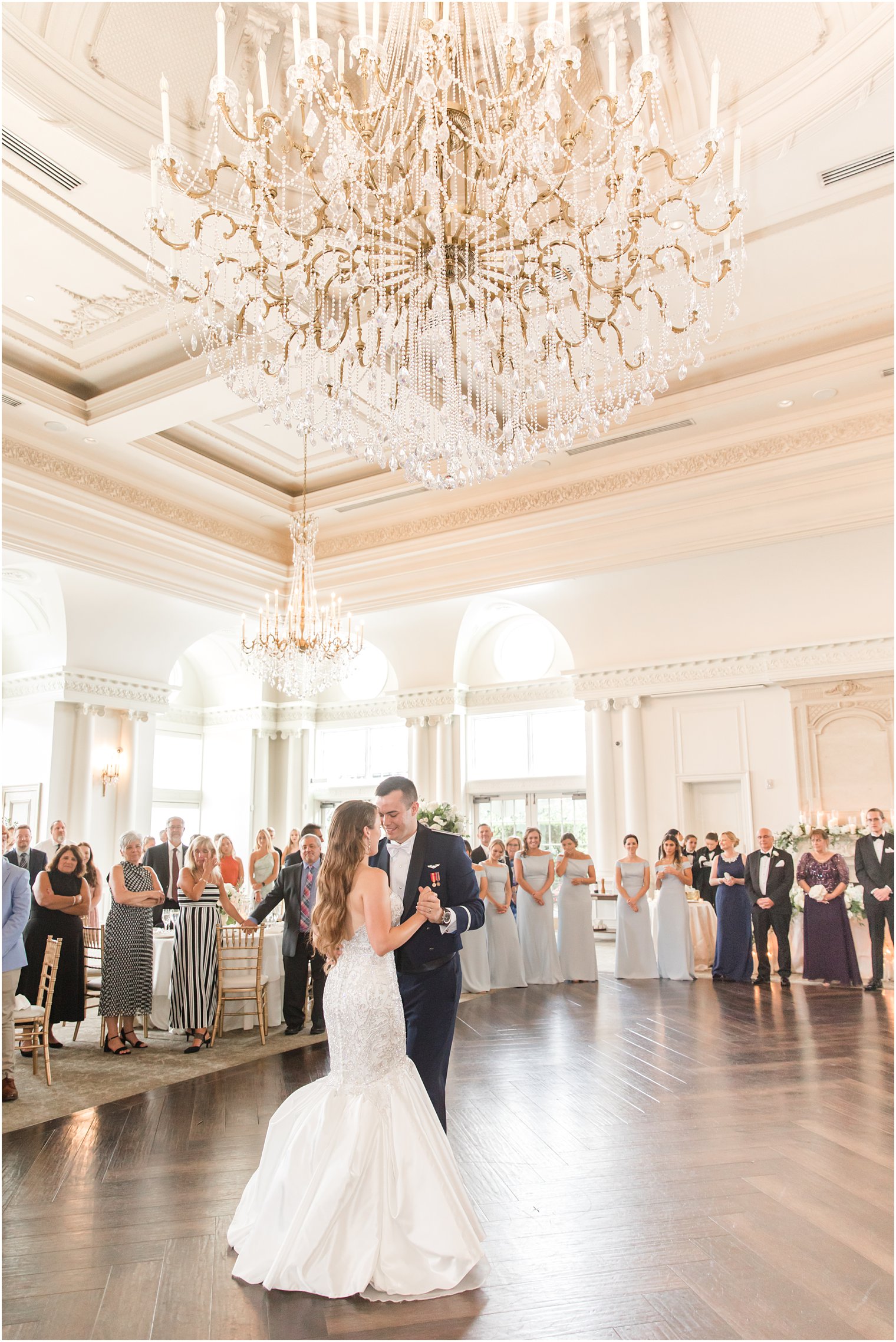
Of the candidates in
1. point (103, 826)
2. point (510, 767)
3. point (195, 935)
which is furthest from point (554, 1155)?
point (510, 767)

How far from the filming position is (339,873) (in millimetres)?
3336

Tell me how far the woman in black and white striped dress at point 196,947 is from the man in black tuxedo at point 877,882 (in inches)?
253

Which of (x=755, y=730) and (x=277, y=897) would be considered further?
(x=755, y=730)

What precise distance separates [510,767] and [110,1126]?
11250 mm

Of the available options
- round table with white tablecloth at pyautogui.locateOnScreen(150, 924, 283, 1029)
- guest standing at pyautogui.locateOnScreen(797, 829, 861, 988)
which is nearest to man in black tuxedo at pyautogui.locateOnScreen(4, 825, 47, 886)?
round table with white tablecloth at pyautogui.locateOnScreen(150, 924, 283, 1029)

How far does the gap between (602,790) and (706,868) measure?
2.11 m

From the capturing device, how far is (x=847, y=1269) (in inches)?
122

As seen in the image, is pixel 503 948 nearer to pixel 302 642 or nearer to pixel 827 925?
pixel 827 925

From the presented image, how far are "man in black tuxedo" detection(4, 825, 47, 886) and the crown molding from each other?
4.65 meters

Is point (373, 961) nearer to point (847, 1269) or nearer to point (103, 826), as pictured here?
point (847, 1269)

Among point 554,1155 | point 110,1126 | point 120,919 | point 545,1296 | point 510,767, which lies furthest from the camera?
point 510,767

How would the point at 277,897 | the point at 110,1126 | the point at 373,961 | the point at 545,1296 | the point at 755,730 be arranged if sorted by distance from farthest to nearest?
1. the point at 755,730
2. the point at 277,897
3. the point at 110,1126
4. the point at 373,961
5. the point at 545,1296

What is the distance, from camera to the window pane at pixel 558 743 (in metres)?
15.2

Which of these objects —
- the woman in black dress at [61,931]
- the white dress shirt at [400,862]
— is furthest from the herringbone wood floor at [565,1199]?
the woman in black dress at [61,931]
